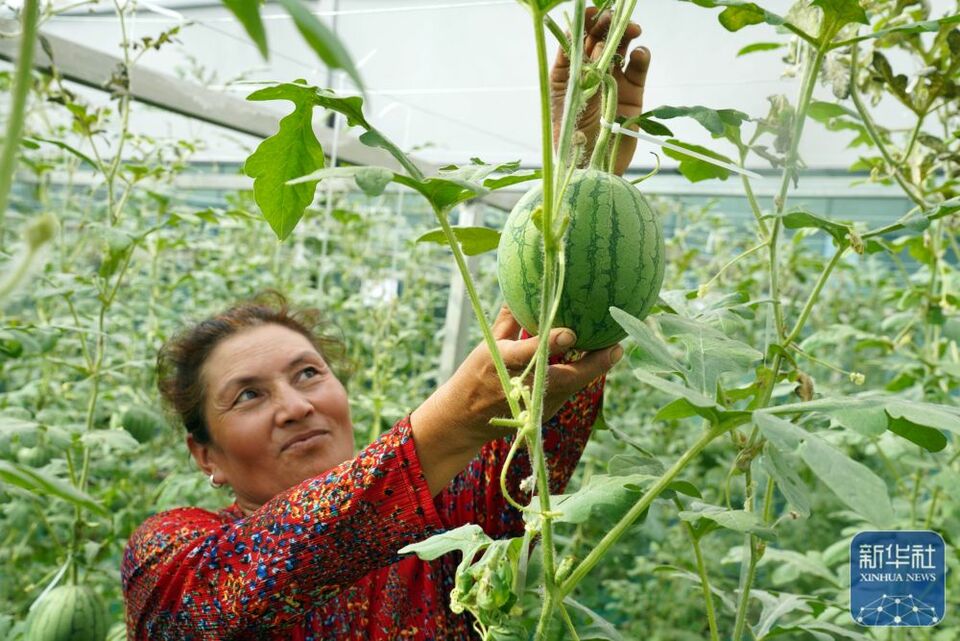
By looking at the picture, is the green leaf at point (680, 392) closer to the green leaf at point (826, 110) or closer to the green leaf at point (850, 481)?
the green leaf at point (850, 481)

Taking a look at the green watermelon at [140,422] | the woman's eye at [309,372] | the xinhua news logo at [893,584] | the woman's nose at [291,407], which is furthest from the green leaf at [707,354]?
the green watermelon at [140,422]

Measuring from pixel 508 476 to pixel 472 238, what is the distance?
0.76 m

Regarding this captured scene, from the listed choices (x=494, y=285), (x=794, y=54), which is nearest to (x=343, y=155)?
(x=494, y=285)

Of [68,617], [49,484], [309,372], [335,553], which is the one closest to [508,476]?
[335,553]

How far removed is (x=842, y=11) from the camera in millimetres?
1067

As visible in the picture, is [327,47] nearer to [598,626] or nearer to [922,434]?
[922,434]

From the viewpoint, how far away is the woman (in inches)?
49.8

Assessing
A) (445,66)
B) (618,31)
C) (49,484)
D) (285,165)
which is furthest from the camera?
(445,66)

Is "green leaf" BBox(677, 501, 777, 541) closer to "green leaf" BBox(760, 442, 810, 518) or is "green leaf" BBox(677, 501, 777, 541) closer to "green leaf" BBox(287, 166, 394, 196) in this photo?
"green leaf" BBox(760, 442, 810, 518)

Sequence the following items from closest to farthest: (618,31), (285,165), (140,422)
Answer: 1. (618,31)
2. (285,165)
3. (140,422)

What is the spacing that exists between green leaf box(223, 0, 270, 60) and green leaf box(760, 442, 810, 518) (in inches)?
25.4

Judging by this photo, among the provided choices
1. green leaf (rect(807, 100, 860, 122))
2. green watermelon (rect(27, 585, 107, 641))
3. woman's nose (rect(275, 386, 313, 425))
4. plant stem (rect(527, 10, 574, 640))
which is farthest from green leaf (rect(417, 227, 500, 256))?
green watermelon (rect(27, 585, 107, 641))

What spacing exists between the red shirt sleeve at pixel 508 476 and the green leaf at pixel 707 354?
62 centimetres

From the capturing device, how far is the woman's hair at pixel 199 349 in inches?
88.7
